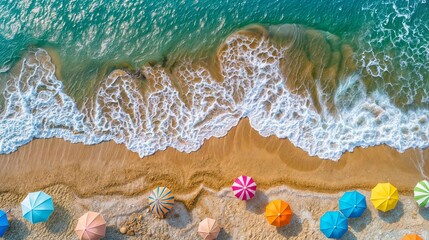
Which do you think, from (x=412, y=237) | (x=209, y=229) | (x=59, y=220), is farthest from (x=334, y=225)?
(x=59, y=220)

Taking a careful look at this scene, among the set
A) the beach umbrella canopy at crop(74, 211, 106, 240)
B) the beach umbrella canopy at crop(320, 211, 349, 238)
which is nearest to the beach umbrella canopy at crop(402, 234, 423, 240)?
the beach umbrella canopy at crop(320, 211, 349, 238)

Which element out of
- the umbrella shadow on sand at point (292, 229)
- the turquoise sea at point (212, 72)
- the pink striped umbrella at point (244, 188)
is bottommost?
the umbrella shadow on sand at point (292, 229)

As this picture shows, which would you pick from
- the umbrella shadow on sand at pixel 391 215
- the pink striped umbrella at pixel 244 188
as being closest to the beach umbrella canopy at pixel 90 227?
the pink striped umbrella at pixel 244 188

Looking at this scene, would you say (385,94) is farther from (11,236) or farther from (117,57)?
(11,236)

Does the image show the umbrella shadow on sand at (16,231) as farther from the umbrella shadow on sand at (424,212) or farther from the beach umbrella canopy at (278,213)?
the umbrella shadow on sand at (424,212)

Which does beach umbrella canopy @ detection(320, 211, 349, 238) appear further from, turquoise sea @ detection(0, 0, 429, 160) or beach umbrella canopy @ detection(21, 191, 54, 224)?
beach umbrella canopy @ detection(21, 191, 54, 224)
